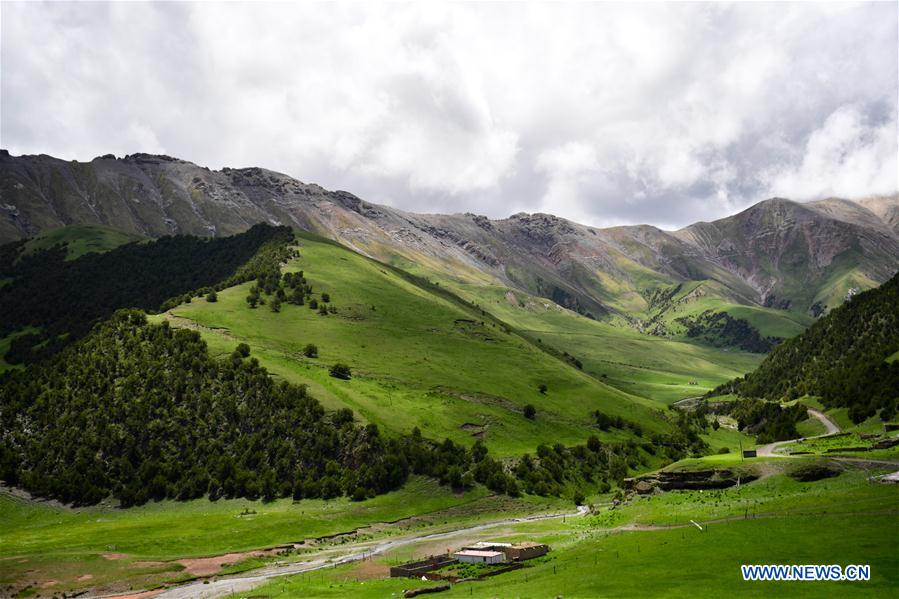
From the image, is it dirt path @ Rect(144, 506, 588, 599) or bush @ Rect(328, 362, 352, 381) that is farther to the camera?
bush @ Rect(328, 362, 352, 381)

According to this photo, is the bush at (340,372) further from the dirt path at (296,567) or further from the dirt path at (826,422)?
the dirt path at (826,422)

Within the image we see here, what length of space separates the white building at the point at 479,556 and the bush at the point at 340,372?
103752 millimetres

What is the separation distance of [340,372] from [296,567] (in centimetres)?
9220

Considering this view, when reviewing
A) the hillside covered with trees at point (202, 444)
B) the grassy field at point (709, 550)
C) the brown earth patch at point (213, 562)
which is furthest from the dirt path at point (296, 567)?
the hillside covered with trees at point (202, 444)

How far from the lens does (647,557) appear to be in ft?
183

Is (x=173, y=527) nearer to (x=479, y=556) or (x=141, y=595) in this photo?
(x=141, y=595)

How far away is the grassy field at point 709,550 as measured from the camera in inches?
1735

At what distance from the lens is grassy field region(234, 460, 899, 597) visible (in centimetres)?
4406

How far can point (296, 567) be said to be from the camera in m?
86.7

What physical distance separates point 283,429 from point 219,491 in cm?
1965

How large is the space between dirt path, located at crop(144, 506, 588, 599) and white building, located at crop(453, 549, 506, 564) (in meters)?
19.2

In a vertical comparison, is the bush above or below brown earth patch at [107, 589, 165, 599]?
above

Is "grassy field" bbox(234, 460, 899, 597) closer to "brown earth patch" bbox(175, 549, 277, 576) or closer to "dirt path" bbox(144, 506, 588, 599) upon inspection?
"dirt path" bbox(144, 506, 588, 599)

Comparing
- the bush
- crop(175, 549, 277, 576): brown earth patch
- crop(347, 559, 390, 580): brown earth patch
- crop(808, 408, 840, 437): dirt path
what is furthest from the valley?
crop(808, 408, 840, 437): dirt path
